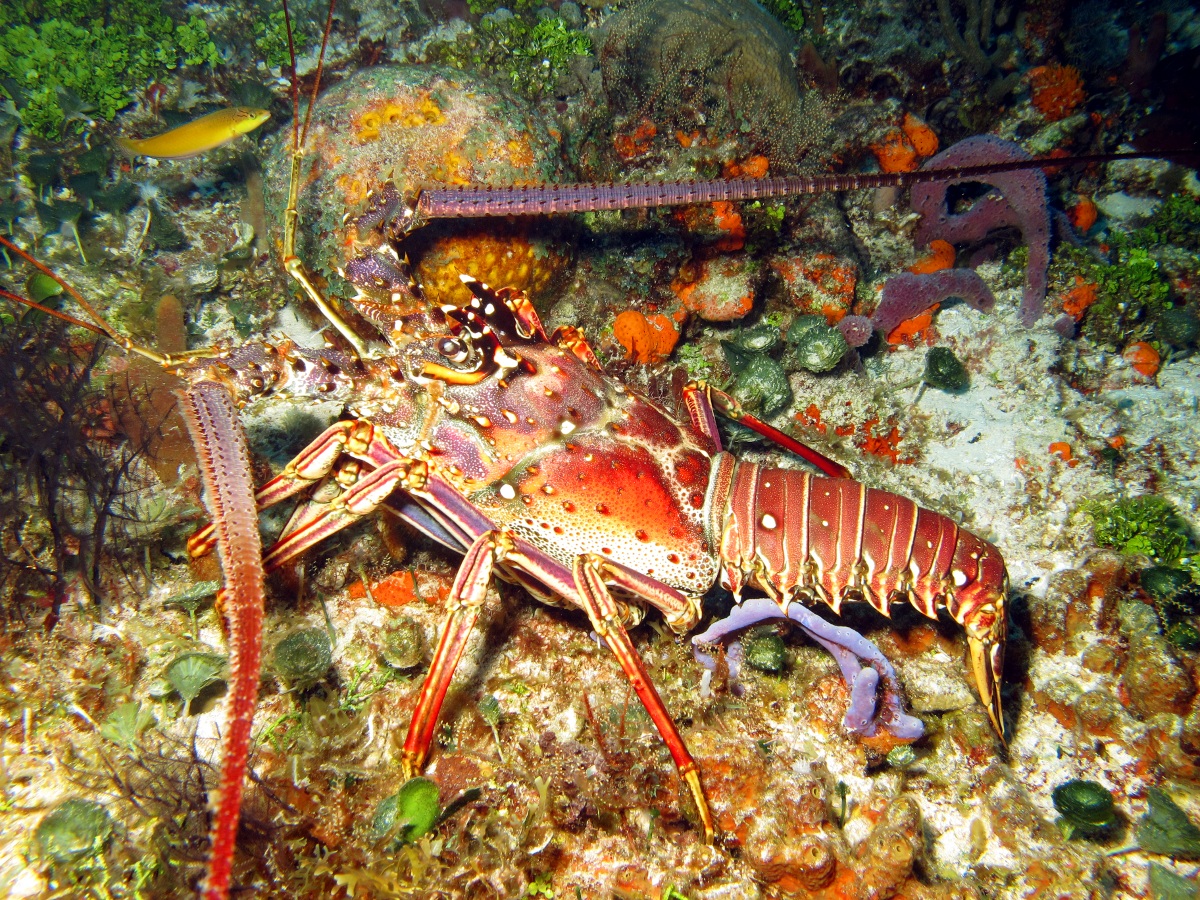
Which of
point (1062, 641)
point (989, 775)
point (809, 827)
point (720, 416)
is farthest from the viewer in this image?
point (720, 416)

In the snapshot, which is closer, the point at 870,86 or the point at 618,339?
the point at 618,339

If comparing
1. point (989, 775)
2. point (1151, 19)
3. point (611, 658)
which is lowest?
point (989, 775)

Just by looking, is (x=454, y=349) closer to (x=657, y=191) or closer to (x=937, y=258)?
(x=657, y=191)

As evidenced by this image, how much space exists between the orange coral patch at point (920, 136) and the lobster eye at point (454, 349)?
16.7 feet

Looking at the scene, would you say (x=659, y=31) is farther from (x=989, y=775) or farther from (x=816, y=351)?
(x=989, y=775)

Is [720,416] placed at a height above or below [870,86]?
below

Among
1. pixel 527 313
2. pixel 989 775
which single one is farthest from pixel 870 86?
pixel 989 775

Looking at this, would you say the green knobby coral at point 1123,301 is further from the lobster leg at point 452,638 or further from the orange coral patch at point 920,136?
the lobster leg at point 452,638

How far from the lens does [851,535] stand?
9.98 feet

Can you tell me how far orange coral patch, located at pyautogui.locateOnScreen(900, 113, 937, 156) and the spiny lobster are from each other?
390 cm

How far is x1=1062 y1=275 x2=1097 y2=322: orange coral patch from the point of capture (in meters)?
4.81

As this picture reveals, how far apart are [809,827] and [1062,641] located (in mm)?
2102

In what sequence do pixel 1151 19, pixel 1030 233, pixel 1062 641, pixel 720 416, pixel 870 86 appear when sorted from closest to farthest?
1. pixel 1062 641
2. pixel 720 416
3. pixel 1030 233
4. pixel 870 86
5. pixel 1151 19

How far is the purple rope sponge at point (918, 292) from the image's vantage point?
462 cm
